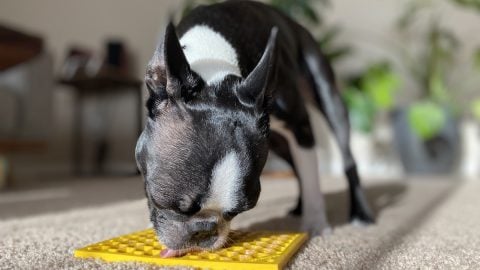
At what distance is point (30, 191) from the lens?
7.22 ft

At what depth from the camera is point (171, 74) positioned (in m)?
0.77

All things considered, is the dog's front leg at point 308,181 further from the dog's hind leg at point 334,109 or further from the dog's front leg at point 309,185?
the dog's hind leg at point 334,109

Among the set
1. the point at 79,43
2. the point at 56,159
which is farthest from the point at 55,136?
the point at 79,43

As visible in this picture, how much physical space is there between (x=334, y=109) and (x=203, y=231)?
0.68 meters

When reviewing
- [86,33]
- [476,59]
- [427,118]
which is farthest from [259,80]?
[86,33]

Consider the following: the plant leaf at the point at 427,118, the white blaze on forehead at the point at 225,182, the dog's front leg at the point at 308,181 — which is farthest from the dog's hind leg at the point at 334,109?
the plant leaf at the point at 427,118

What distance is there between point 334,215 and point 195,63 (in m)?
0.80

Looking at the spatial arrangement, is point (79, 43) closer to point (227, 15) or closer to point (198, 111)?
point (227, 15)

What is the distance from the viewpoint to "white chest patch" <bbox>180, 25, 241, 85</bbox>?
2.88 ft

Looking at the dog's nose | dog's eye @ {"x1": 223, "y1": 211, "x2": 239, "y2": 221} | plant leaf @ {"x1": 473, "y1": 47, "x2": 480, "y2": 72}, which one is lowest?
plant leaf @ {"x1": 473, "y1": 47, "x2": 480, "y2": 72}

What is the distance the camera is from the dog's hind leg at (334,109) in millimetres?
1364

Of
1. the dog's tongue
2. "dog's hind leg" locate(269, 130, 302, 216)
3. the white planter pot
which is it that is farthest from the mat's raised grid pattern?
the white planter pot

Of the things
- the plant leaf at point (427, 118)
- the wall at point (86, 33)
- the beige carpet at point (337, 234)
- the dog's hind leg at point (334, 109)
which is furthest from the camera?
the wall at point (86, 33)

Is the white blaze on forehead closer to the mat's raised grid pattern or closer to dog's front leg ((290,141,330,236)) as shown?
the mat's raised grid pattern
